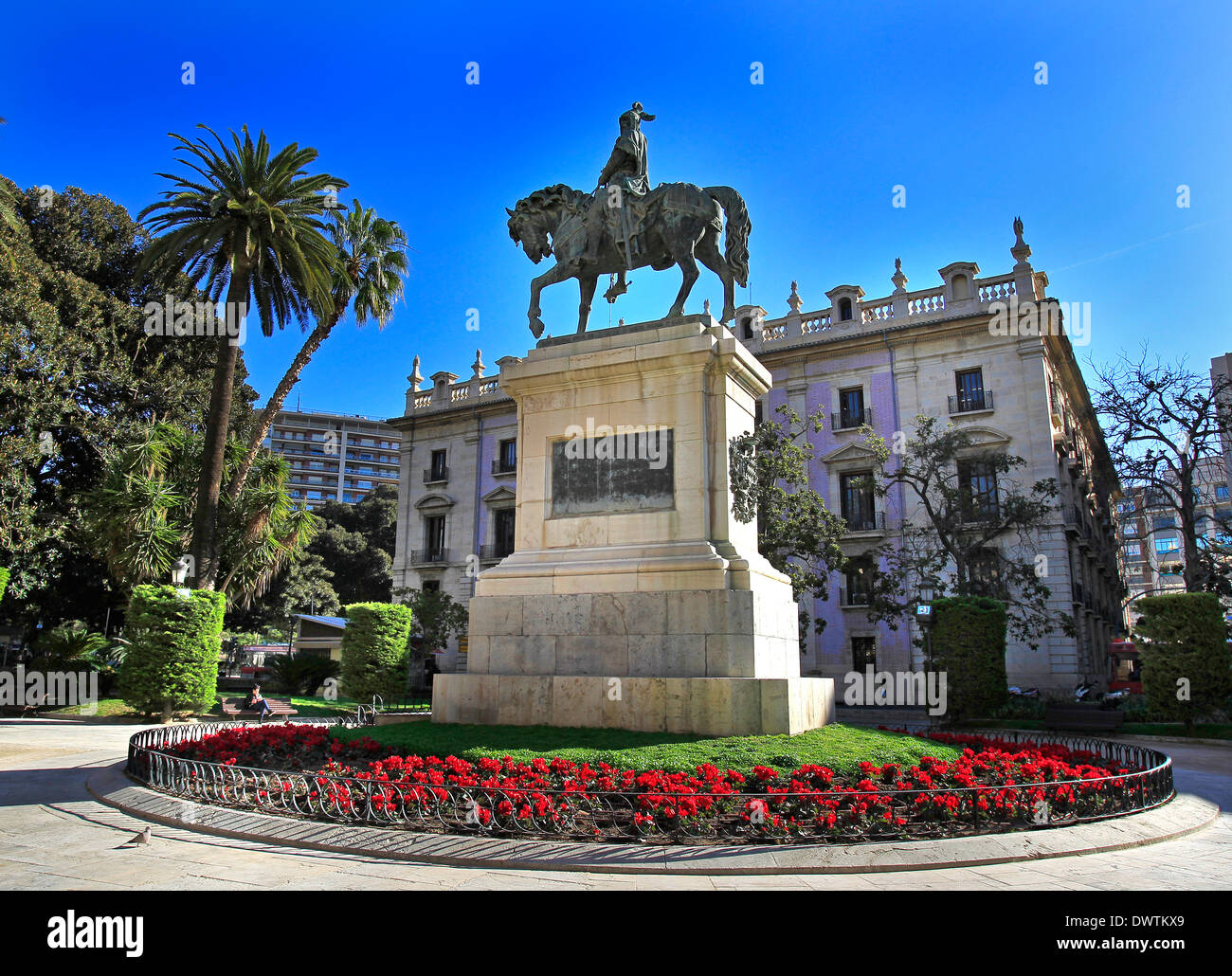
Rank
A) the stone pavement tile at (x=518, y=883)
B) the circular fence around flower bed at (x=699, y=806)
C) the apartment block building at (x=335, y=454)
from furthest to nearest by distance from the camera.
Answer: the apartment block building at (x=335, y=454) → the circular fence around flower bed at (x=699, y=806) → the stone pavement tile at (x=518, y=883)

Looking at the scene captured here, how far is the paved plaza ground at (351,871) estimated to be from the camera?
555 centimetres

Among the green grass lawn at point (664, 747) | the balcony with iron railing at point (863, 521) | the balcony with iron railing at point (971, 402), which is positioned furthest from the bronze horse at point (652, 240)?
the balcony with iron railing at point (971, 402)

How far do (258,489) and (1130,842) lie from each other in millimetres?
27625

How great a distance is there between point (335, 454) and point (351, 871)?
140596 mm

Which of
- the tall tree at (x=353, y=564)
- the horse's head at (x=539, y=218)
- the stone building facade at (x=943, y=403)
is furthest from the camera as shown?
the tall tree at (x=353, y=564)

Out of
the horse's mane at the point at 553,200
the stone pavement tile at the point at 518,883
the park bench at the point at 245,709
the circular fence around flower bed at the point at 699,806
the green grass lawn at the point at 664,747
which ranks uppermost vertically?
the horse's mane at the point at 553,200

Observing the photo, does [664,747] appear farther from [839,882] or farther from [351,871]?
[351,871]

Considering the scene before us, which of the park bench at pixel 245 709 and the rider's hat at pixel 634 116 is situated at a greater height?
the rider's hat at pixel 634 116

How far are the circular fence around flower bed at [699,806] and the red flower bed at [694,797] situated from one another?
0.01 metres

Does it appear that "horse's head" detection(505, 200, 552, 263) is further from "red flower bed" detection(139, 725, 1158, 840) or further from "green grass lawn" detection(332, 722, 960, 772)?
"red flower bed" detection(139, 725, 1158, 840)

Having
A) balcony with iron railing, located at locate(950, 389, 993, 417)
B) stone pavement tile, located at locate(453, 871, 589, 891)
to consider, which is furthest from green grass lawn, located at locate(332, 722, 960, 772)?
balcony with iron railing, located at locate(950, 389, 993, 417)

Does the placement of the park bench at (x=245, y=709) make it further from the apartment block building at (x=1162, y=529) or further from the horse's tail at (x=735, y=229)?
the apartment block building at (x=1162, y=529)

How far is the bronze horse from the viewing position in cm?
1189

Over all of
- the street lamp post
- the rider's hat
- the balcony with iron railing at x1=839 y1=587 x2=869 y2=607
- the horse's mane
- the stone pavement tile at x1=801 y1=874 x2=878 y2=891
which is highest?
the rider's hat
